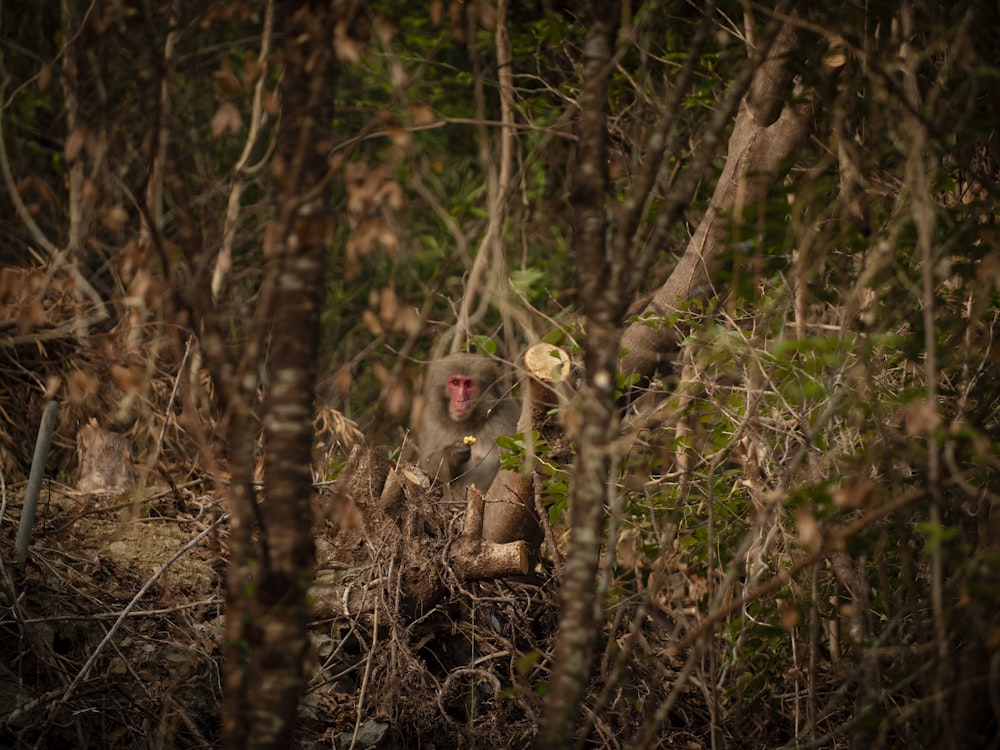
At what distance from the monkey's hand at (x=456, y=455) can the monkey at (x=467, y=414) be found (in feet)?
0.34

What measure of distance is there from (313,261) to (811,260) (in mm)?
1596

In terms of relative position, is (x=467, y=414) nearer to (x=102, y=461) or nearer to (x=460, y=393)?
(x=460, y=393)

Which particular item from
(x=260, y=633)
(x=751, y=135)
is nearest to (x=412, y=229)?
(x=751, y=135)

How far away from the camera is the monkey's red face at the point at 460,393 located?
6145mm

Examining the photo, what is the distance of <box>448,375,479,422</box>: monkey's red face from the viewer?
614cm

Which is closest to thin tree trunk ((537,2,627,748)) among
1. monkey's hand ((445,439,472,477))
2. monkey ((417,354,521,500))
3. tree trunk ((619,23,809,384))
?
tree trunk ((619,23,809,384))

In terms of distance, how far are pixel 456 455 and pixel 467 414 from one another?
1.57 feet

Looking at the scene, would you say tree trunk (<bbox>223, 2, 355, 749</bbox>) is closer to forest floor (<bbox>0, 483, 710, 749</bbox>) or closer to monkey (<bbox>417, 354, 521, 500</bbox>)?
forest floor (<bbox>0, 483, 710, 749</bbox>)

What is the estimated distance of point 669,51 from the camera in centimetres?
566

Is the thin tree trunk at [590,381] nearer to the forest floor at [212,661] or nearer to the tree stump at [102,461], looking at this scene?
the forest floor at [212,661]

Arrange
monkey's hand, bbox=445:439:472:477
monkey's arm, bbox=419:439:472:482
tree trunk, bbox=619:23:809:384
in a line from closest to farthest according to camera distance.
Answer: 1. tree trunk, bbox=619:23:809:384
2. monkey's arm, bbox=419:439:472:482
3. monkey's hand, bbox=445:439:472:477

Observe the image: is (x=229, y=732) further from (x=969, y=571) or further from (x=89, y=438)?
(x=89, y=438)

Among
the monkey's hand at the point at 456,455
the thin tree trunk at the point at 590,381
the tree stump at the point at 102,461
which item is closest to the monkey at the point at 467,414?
the monkey's hand at the point at 456,455

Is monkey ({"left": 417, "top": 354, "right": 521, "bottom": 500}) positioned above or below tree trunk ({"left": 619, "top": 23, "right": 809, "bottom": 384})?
below
